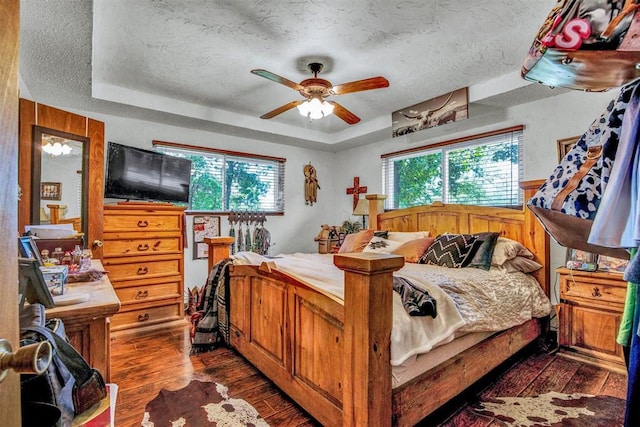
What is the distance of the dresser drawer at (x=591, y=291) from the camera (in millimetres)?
2275

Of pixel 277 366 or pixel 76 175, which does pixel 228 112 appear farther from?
pixel 277 366

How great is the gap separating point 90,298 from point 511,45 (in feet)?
10.0

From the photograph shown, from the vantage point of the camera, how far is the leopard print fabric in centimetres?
64

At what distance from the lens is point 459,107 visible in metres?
3.16

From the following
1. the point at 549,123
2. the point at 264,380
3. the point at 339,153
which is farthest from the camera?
the point at 339,153

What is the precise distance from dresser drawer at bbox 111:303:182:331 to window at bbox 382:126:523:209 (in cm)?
307

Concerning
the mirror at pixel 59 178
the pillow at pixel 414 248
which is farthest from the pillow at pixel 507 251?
the mirror at pixel 59 178

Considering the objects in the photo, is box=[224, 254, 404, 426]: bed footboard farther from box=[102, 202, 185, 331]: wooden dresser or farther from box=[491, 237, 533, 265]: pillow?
box=[491, 237, 533, 265]: pillow

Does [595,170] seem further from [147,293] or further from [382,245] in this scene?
[147,293]

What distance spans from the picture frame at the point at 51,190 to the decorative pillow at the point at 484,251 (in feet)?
10.6

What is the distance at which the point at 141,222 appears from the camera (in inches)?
125

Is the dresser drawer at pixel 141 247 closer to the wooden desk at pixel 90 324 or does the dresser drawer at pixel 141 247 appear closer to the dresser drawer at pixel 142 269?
the dresser drawer at pixel 142 269

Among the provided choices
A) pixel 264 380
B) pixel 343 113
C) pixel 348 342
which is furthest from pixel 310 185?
pixel 348 342

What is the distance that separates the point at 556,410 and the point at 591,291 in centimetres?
107
